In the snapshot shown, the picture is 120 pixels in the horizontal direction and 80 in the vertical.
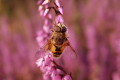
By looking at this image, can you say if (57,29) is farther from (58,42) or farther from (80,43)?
(80,43)

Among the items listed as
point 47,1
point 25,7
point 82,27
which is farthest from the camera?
point 25,7

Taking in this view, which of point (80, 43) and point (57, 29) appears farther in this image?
point (80, 43)

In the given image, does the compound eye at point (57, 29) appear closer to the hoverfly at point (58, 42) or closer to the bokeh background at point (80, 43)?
the hoverfly at point (58, 42)

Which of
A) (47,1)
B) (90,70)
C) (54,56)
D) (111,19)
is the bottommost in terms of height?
(90,70)

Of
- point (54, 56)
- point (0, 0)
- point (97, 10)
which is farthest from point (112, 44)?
point (0, 0)

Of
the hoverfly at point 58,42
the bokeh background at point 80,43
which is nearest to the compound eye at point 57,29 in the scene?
the hoverfly at point 58,42

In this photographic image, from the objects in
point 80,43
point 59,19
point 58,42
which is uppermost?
point 59,19

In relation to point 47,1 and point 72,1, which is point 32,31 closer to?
point 72,1

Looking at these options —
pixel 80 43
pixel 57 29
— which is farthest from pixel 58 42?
pixel 80 43
